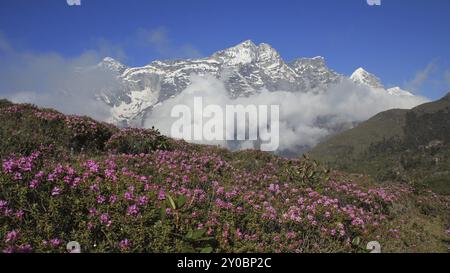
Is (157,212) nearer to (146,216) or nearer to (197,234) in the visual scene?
(146,216)

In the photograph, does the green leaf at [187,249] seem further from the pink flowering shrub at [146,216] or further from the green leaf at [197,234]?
the green leaf at [197,234]

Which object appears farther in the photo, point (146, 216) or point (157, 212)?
point (157, 212)

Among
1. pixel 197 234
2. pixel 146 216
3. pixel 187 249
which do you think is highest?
pixel 146 216

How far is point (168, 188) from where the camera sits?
8.67 m

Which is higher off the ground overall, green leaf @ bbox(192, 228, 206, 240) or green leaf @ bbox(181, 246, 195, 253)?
green leaf @ bbox(192, 228, 206, 240)

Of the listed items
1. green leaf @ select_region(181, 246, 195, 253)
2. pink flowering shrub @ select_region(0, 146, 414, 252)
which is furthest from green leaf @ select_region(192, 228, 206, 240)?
green leaf @ select_region(181, 246, 195, 253)

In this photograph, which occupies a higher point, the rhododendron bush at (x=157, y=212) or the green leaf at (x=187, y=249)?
the rhododendron bush at (x=157, y=212)

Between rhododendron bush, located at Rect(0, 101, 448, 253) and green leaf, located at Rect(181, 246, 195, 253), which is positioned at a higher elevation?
rhododendron bush, located at Rect(0, 101, 448, 253)

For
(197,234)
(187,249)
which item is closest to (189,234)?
(197,234)

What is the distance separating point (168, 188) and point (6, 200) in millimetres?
3203

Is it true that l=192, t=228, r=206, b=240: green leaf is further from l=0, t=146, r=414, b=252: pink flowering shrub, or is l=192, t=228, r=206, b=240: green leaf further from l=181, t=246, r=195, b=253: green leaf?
l=181, t=246, r=195, b=253: green leaf

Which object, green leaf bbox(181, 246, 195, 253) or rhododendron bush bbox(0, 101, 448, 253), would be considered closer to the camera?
green leaf bbox(181, 246, 195, 253)

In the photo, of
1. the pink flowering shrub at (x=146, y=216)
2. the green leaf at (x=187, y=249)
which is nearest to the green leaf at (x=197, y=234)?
the pink flowering shrub at (x=146, y=216)
